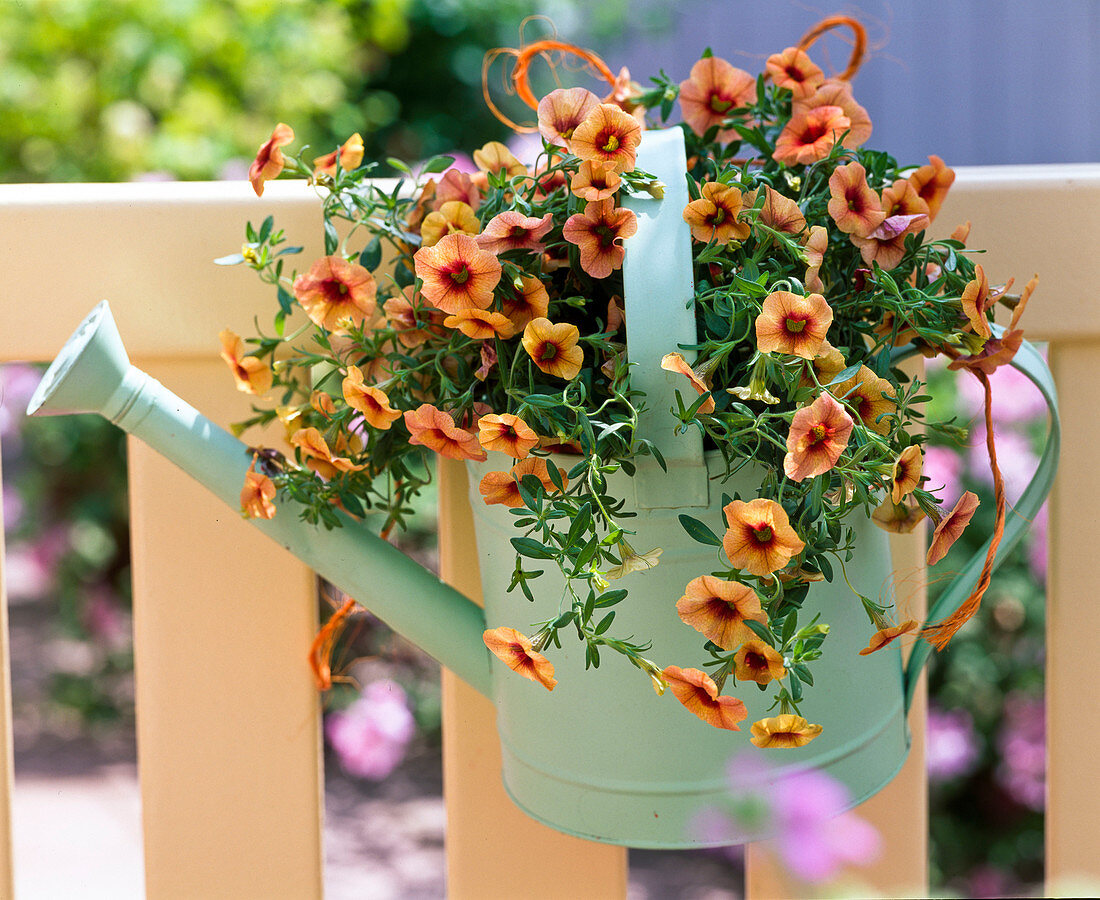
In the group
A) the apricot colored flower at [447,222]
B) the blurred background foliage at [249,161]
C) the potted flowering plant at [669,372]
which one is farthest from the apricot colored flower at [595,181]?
the blurred background foliage at [249,161]

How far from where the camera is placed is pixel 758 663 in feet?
1.99

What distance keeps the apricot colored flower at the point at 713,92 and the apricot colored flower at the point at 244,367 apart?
1.18 feet

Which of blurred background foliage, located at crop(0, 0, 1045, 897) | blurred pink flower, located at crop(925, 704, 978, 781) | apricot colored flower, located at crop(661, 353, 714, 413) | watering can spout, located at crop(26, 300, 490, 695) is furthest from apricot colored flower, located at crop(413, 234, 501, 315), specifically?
blurred pink flower, located at crop(925, 704, 978, 781)

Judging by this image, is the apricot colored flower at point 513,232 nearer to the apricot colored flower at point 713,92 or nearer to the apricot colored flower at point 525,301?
the apricot colored flower at point 525,301

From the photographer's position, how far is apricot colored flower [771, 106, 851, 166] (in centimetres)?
70

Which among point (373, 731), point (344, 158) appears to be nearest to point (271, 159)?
point (344, 158)

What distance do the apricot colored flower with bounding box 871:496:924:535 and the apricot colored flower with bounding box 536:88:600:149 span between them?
1.01 feet

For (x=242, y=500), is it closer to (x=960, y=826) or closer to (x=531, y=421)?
(x=531, y=421)

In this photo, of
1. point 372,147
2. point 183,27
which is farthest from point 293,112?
point 372,147

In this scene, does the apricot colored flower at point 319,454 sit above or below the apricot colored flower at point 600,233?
below

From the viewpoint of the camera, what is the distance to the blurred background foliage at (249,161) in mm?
1780

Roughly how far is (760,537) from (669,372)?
11 cm

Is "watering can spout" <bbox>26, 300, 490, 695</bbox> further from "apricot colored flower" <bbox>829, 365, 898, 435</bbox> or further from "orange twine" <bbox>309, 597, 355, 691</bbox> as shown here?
"apricot colored flower" <bbox>829, 365, 898, 435</bbox>

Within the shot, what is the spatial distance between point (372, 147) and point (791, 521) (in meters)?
2.01
